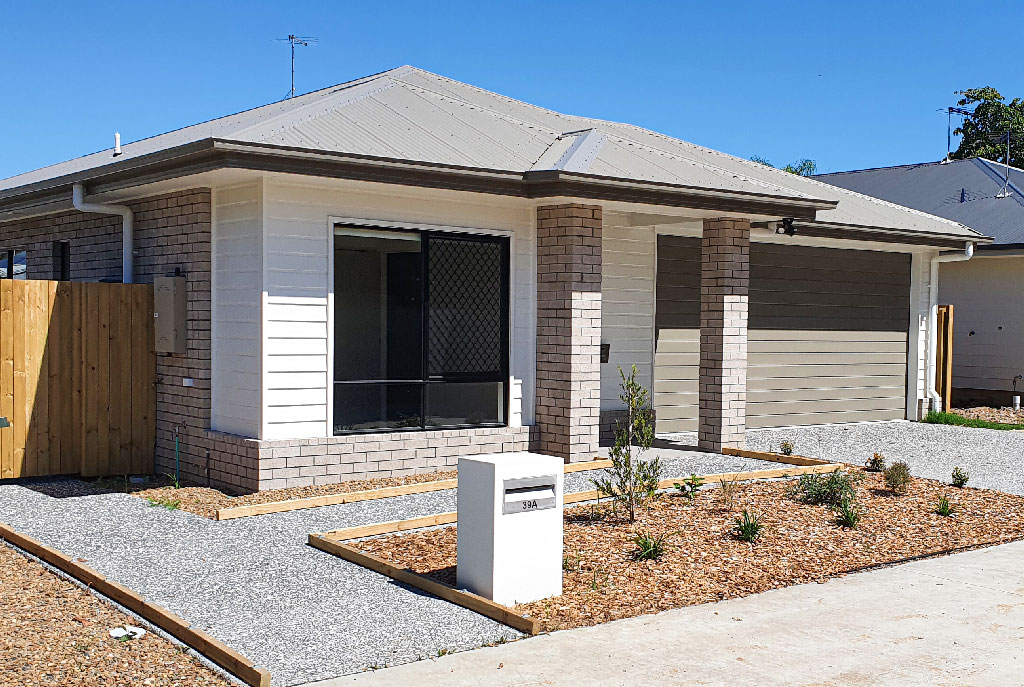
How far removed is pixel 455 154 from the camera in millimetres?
10656

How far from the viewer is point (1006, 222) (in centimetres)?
2097

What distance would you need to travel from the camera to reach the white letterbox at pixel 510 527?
21.3 feet

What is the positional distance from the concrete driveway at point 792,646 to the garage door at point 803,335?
7.32m

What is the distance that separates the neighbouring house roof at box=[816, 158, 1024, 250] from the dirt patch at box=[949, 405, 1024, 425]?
2999 mm

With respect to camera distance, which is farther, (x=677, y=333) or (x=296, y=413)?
(x=677, y=333)

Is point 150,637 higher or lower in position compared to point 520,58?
lower

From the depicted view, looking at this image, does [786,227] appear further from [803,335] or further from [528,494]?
[528,494]

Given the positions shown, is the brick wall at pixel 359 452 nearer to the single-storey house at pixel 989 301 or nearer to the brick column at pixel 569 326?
the brick column at pixel 569 326

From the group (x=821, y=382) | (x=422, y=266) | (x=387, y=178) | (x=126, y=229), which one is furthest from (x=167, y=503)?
(x=821, y=382)

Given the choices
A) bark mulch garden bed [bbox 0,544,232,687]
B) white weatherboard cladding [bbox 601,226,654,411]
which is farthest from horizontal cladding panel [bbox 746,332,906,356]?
bark mulch garden bed [bbox 0,544,232,687]

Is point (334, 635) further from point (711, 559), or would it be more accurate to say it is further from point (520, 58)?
point (520, 58)

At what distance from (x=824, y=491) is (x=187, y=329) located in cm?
646

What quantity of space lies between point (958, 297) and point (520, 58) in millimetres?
21318

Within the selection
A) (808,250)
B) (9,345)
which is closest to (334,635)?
(9,345)
